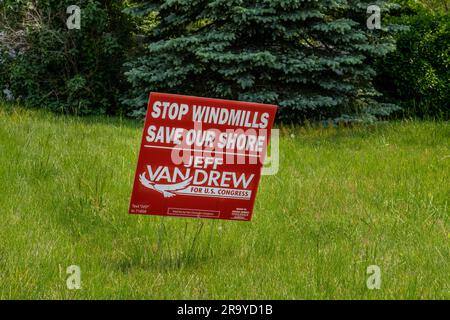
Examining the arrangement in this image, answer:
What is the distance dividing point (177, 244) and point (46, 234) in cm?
94

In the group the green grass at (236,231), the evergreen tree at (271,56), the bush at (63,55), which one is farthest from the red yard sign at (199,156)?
the bush at (63,55)

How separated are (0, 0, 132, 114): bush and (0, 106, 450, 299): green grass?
3661 millimetres

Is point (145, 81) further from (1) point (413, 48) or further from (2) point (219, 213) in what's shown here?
(2) point (219, 213)

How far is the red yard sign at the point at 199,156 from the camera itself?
13.5 ft

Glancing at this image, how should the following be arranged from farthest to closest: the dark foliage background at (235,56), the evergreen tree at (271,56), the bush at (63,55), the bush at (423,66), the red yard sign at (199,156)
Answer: the bush at (63,55), the bush at (423,66), the dark foliage background at (235,56), the evergreen tree at (271,56), the red yard sign at (199,156)

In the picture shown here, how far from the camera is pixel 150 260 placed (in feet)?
15.1

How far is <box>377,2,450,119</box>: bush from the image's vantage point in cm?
1140

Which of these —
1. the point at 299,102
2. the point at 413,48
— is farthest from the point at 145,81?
the point at 413,48

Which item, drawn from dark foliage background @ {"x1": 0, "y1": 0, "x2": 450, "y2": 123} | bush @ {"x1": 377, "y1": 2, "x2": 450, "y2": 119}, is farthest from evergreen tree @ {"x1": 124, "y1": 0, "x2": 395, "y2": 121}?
bush @ {"x1": 377, "y1": 2, "x2": 450, "y2": 119}

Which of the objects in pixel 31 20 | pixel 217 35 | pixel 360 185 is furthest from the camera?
pixel 31 20

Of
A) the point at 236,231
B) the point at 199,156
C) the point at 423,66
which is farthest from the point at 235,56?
the point at 199,156

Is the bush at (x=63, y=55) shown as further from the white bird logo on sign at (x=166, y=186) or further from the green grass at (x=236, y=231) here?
the white bird logo on sign at (x=166, y=186)

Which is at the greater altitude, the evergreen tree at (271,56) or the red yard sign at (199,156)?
the red yard sign at (199,156)

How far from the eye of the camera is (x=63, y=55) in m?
12.1
